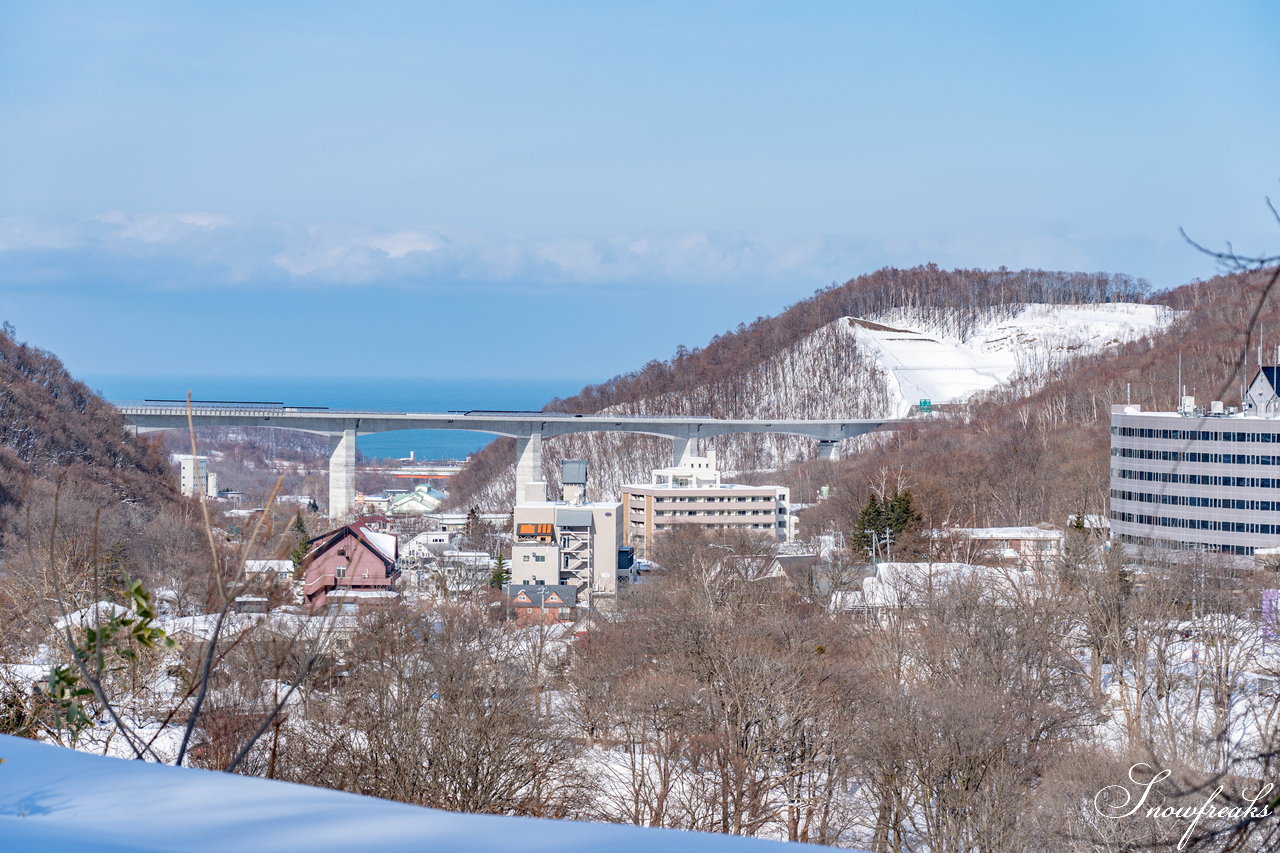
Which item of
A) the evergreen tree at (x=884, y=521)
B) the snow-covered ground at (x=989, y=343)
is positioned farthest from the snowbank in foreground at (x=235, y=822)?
the snow-covered ground at (x=989, y=343)

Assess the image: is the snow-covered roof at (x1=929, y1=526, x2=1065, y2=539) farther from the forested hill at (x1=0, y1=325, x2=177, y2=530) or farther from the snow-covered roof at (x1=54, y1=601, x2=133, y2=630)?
the forested hill at (x1=0, y1=325, x2=177, y2=530)

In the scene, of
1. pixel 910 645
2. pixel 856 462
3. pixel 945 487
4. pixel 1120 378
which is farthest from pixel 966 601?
pixel 1120 378

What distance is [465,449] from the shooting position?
169 meters

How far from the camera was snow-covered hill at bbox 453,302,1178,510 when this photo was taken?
3381 inches

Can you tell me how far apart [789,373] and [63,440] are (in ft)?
202

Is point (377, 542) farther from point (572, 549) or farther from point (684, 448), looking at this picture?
point (684, 448)

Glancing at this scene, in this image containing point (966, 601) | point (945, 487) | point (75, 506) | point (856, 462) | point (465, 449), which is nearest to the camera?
point (966, 601)

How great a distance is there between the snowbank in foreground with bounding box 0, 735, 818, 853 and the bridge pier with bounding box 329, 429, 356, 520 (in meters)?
52.3

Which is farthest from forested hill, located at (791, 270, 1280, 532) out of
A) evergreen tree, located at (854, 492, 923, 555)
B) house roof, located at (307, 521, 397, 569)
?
house roof, located at (307, 521, 397, 569)

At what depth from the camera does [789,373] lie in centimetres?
9700

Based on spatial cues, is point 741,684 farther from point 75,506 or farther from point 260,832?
point 75,506

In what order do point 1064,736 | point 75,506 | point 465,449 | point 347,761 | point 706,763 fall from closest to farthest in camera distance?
Result: point 347,761
point 706,763
point 1064,736
point 75,506
point 465,449

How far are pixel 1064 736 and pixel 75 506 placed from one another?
26158mm

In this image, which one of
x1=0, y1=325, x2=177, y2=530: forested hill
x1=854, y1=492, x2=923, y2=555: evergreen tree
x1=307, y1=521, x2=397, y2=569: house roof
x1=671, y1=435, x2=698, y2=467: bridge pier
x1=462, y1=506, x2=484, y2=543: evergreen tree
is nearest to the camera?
x1=307, y1=521, x2=397, y2=569: house roof
